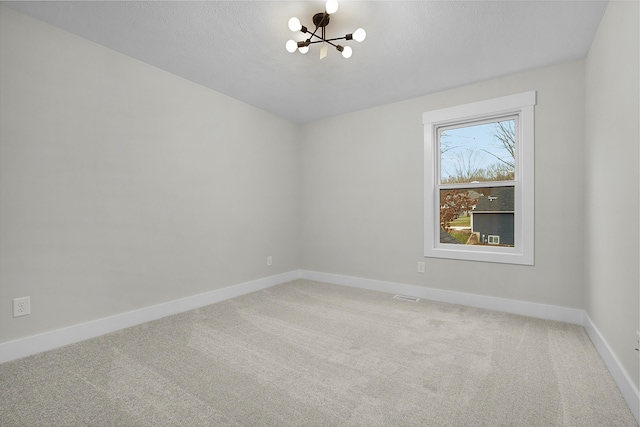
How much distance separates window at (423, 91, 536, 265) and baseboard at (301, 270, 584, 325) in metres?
0.42

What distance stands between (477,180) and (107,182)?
365 centimetres

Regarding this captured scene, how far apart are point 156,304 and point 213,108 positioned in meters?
2.16

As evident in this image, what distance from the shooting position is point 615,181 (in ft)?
6.02

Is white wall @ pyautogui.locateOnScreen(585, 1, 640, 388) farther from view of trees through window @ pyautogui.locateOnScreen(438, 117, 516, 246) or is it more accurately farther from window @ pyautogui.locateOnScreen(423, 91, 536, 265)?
view of trees through window @ pyautogui.locateOnScreen(438, 117, 516, 246)

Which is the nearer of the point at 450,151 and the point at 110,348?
the point at 110,348

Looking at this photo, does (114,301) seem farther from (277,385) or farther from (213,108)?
(213,108)

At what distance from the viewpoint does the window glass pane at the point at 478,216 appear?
3.14 meters

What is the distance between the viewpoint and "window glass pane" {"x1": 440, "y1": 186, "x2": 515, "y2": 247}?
124 inches

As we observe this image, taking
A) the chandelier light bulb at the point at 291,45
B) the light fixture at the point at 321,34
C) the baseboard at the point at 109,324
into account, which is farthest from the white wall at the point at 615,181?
the baseboard at the point at 109,324

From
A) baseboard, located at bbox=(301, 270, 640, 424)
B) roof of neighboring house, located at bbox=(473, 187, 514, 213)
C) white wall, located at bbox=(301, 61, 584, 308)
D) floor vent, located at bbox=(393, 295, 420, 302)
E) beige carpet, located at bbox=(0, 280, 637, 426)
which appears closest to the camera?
beige carpet, located at bbox=(0, 280, 637, 426)

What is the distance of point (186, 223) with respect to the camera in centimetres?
311

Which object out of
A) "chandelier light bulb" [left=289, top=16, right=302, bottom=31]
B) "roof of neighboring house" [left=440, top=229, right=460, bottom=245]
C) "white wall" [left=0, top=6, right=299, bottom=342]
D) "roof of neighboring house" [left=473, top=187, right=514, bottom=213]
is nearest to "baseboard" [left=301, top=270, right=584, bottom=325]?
"roof of neighboring house" [left=440, top=229, right=460, bottom=245]

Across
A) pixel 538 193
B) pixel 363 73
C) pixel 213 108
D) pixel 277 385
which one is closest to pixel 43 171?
pixel 213 108

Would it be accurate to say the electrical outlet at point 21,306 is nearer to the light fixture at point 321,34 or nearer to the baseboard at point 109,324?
the baseboard at point 109,324
